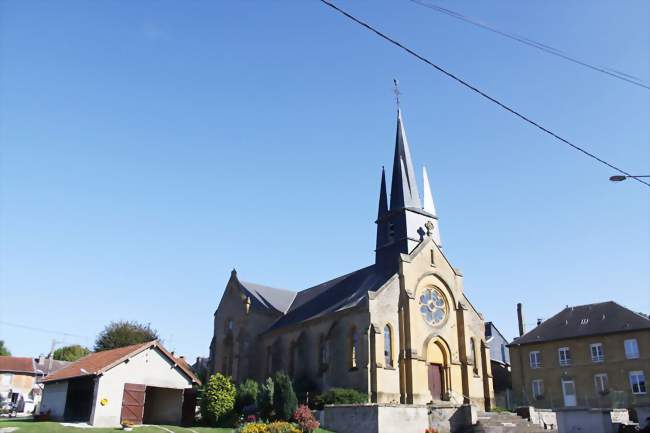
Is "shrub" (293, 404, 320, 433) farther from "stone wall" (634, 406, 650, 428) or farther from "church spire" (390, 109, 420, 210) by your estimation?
"church spire" (390, 109, 420, 210)

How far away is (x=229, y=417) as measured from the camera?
2948 cm

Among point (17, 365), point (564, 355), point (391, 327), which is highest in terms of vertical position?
point (391, 327)

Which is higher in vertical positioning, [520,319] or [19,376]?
[520,319]

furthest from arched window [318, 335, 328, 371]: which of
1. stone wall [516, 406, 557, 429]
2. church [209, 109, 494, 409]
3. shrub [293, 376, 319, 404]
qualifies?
stone wall [516, 406, 557, 429]

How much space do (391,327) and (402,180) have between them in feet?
41.3

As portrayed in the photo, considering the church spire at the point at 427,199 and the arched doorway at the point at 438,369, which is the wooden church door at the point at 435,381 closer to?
the arched doorway at the point at 438,369

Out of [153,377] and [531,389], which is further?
[531,389]

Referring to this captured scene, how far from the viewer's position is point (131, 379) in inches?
1075

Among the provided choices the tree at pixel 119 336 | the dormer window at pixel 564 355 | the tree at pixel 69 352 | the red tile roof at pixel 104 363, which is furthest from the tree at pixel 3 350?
the dormer window at pixel 564 355

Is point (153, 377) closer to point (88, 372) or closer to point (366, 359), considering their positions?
point (88, 372)

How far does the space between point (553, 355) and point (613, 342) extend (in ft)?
16.8

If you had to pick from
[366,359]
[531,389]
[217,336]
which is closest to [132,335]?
[217,336]

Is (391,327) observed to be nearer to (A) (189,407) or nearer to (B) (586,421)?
(B) (586,421)

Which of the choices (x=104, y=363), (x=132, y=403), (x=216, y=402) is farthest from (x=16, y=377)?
(x=216, y=402)
